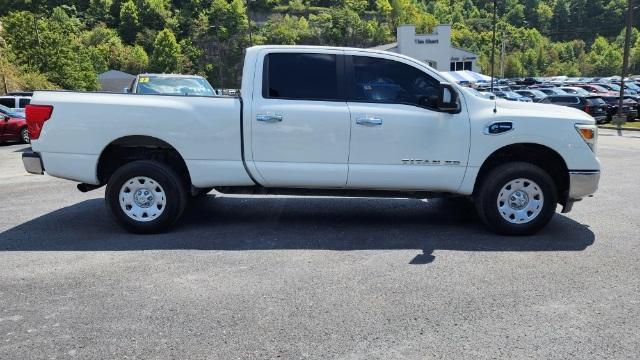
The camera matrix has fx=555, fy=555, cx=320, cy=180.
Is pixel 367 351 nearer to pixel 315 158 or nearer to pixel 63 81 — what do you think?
pixel 315 158

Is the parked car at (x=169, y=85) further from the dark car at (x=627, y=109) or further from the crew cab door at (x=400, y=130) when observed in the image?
the dark car at (x=627, y=109)

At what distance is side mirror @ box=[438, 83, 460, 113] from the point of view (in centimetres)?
591

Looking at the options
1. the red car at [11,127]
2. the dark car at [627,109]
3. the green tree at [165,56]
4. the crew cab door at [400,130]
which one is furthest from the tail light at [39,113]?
the green tree at [165,56]

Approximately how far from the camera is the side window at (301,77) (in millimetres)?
6086

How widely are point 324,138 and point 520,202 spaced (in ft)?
7.57

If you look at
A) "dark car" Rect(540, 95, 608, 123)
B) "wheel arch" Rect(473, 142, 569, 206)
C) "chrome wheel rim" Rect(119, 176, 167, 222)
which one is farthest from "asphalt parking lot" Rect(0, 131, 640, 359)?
"dark car" Rect(540, 95, 608, 123)

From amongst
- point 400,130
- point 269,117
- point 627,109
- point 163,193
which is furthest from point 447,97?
point 627,109

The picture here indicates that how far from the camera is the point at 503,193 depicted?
A: 20.2 ft

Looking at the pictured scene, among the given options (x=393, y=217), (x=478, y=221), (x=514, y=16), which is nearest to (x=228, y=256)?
(x=393, y=217)

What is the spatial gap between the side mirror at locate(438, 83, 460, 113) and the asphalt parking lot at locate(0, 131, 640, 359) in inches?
57.1

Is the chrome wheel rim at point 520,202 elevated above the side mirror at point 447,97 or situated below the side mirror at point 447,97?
below

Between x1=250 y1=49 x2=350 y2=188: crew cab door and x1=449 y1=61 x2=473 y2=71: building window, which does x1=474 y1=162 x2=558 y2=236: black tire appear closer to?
x1=250 y1=49 x2=350 y2=188: crew cab door

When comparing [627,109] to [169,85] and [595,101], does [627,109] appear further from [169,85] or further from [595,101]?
[169,85]

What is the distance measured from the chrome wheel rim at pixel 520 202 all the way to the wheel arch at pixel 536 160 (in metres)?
0.31
